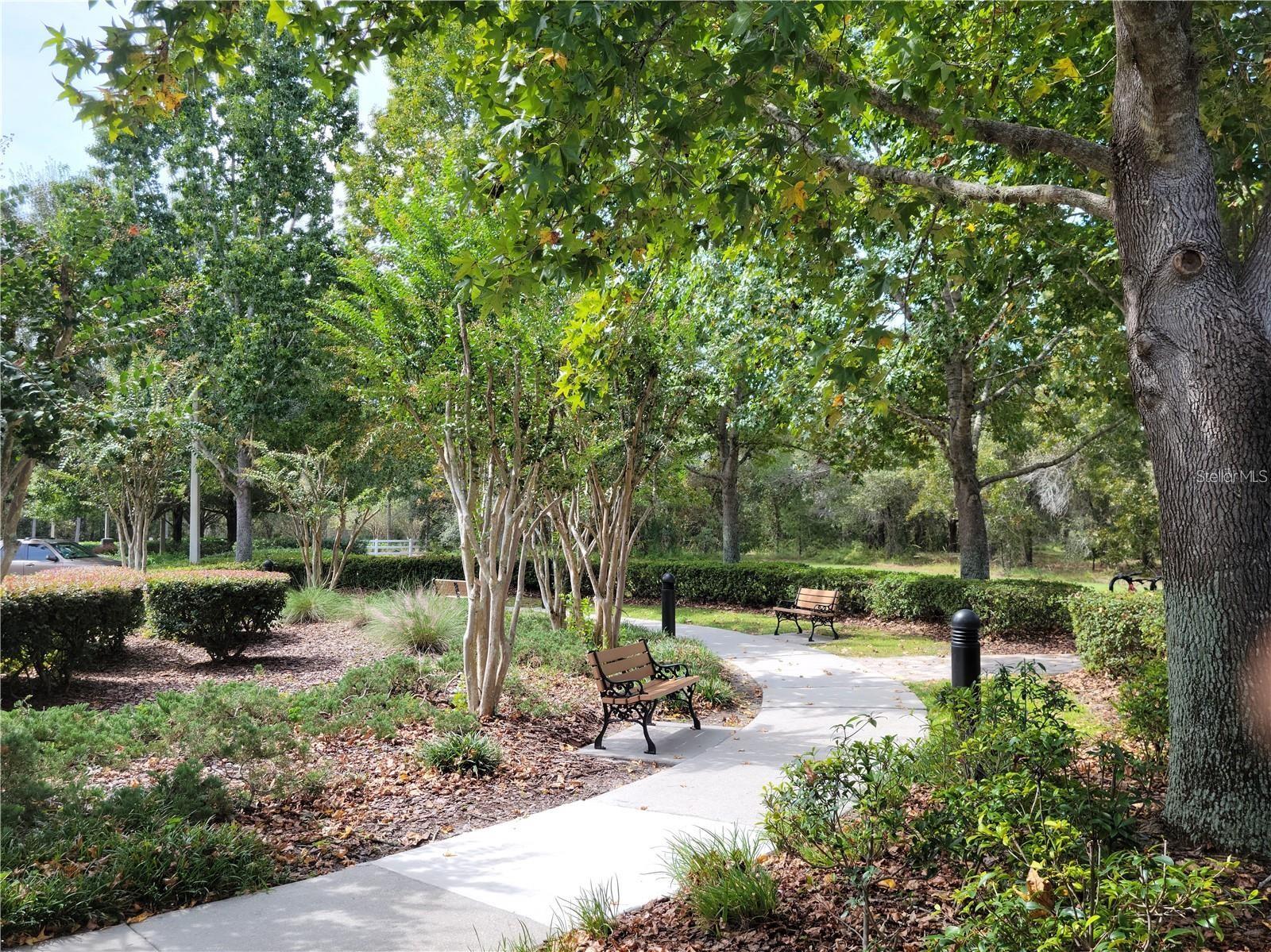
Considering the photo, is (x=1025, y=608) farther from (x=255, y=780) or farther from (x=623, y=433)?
(x=255, y=780)

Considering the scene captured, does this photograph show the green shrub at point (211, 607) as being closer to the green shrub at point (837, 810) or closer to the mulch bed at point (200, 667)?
the mulch bed at point (200, 667)

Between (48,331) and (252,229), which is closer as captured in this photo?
(48,331)

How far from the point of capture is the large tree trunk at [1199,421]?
364cm

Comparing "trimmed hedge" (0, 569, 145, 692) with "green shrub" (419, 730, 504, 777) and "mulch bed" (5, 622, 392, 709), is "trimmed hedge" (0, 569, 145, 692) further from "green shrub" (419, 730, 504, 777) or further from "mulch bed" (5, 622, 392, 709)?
"green shrub" (419, 730, 504, 777)

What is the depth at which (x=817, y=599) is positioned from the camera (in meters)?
14.5

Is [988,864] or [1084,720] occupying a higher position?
[988,864]

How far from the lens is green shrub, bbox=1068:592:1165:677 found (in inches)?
326

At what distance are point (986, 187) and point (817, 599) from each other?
10.6 m

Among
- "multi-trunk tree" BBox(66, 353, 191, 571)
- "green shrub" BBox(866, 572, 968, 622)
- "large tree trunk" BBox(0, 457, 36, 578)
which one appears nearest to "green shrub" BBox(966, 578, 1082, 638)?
"green shrub" BBox(866, 572, 968, 622)

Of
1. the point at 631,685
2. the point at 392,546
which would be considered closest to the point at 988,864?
the point at 631,685

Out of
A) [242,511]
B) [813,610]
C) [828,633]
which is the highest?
[242,511]

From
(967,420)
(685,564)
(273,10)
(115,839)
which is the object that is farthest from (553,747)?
(685,564)

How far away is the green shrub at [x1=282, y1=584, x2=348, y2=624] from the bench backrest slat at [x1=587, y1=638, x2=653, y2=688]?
312 inches

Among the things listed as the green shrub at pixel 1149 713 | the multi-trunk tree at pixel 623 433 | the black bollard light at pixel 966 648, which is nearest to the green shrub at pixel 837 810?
the green shrub at pixel 1149 713
